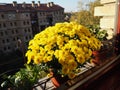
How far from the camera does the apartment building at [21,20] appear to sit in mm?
20891

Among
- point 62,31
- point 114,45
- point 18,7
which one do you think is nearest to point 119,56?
point 114,45

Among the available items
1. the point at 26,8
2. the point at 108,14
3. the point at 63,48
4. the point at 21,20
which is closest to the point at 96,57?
the point at 108,14

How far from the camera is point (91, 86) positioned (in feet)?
4.44

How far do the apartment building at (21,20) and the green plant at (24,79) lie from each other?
18.0 metres

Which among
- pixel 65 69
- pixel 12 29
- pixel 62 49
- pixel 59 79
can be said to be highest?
pixel 62 49

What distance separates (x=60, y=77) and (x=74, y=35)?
31 centimetres

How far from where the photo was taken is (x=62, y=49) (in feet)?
3.91

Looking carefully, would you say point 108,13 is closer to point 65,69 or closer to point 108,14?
point 108,14

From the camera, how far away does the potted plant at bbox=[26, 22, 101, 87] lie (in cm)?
117

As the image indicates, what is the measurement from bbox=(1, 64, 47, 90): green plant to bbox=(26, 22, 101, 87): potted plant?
0.05m

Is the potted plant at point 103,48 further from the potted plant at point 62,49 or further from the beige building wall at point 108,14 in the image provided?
the potted plant at point 62,49

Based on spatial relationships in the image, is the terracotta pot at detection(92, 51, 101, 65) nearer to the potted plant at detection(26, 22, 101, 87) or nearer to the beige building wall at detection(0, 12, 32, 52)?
the potted plant at detection(26, 22, 101, 87)

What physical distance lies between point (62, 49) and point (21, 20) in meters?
21.9

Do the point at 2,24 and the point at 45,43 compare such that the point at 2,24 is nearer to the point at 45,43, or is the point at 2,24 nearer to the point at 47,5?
the point at 47,5
